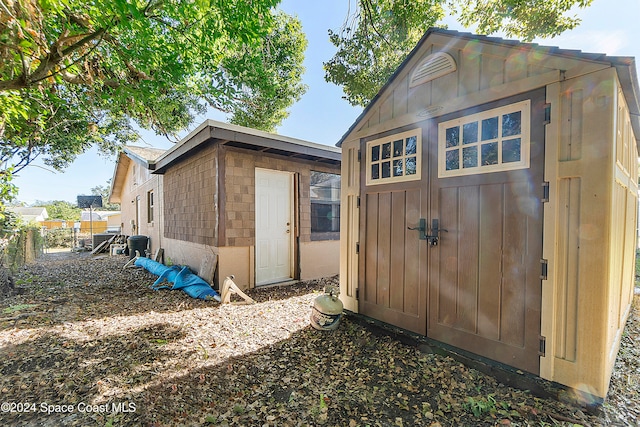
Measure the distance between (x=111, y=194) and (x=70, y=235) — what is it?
3672 mm

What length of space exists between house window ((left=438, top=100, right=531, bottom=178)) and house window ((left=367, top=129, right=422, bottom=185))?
28cm

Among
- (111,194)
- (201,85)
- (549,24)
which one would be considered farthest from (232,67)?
(111,194)

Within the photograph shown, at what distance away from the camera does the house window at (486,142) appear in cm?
222

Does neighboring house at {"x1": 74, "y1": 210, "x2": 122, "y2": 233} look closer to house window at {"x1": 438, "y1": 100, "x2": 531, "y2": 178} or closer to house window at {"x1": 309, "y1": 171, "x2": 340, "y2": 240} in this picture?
house window at {"x1": 309, "y1": 171, "x2": 340, "y2": 240}

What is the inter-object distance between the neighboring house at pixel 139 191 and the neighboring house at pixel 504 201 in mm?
7279

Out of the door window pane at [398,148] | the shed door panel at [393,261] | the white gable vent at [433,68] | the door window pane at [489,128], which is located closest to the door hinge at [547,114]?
the door window pane at [489,128]

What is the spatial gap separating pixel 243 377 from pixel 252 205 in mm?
3303

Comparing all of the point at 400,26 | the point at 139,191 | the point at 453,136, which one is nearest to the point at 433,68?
the point at 453,136

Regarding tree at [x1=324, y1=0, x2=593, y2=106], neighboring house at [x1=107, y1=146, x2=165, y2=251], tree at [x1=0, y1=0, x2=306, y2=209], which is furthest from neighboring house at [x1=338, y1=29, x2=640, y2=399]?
neighboring house at [x1=107, y1=146, x2=165, y2=251]

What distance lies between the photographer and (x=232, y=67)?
6.30 meters

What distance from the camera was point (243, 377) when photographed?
7.85ft

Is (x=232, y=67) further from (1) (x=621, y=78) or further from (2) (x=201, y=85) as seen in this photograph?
(1) (x=621, y=78)

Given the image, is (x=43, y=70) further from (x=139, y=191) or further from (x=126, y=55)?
(x=139, y=191)

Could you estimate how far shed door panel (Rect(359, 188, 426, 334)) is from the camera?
287 centimetres
